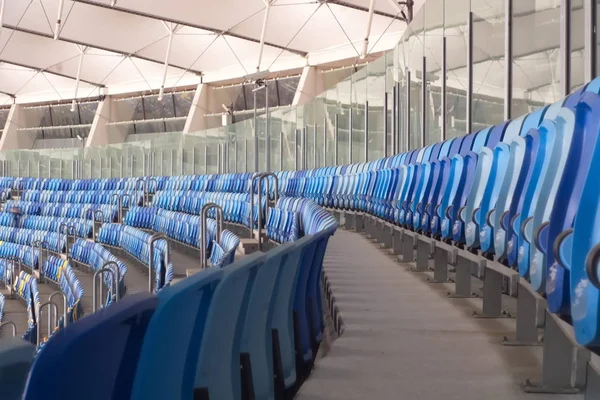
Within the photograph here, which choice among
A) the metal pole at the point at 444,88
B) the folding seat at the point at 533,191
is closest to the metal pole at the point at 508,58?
the metal pole at the point at 444,88

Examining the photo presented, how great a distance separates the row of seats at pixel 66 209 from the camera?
1905cm

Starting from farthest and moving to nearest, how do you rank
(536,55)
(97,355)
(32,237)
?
(32,237), (536,55), (97,355)

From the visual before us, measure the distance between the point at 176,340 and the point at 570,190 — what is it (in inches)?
41.8

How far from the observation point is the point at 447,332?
12.0 feet

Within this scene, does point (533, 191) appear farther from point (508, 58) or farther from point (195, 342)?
point (508, 58)

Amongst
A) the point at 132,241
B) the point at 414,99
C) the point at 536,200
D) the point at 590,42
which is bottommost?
the point at 132,241

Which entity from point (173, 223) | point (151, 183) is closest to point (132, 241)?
point (173, 223)

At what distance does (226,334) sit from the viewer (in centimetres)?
184

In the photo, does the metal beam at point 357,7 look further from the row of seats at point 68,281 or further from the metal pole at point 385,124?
the metal pole at point 385,124

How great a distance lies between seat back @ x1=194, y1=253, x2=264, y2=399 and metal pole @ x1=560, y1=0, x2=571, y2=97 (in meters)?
2.33

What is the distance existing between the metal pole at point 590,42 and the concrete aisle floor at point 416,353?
110cm

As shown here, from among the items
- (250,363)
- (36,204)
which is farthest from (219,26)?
(250,363)

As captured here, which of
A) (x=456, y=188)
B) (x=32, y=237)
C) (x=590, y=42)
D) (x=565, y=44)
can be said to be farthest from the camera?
(x=32, y=237)

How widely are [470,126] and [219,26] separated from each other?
18.4 metres
